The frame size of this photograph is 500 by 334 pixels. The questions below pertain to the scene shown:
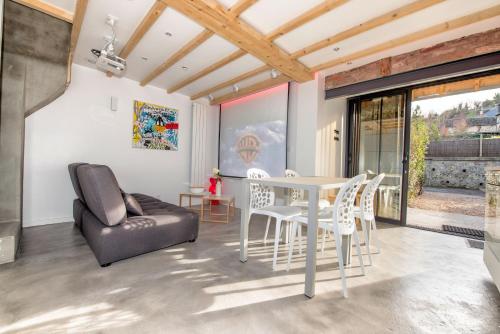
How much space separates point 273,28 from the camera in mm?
2639

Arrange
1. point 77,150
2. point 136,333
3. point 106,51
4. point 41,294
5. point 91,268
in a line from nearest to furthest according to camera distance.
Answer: point 136,333
point 41,294
point 91,268
point 106,51
point 77,150

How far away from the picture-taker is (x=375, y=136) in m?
4.15

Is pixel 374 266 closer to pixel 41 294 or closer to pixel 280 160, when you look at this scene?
pixel 280 160

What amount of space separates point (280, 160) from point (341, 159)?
118 cm

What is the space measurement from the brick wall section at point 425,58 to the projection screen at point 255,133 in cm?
109

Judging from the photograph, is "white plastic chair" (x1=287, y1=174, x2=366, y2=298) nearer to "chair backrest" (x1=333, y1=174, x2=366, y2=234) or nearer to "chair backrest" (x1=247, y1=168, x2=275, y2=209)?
"chair backrest" (x1=333, y1=174, x2=366, y2=234)

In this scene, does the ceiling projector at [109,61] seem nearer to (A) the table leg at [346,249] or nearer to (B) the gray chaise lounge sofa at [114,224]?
(B) the gray chaise lounge sofa at [114,224]

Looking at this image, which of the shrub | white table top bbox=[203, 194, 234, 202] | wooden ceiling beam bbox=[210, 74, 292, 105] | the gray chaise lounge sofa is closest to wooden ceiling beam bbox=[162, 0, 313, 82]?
wooden ceiling beam bbox=[210, 74, 292, 105]

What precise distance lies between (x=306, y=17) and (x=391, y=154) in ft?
9.12

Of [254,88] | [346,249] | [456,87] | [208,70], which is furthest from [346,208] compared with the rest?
[456,87]

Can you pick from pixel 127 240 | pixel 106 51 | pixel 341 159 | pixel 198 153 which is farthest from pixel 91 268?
pixel 341 159

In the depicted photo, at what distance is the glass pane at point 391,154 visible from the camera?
12.5 feet

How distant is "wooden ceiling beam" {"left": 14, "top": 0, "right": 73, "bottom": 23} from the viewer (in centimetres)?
254

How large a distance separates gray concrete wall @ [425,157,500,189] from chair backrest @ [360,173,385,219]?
7.93 meters
